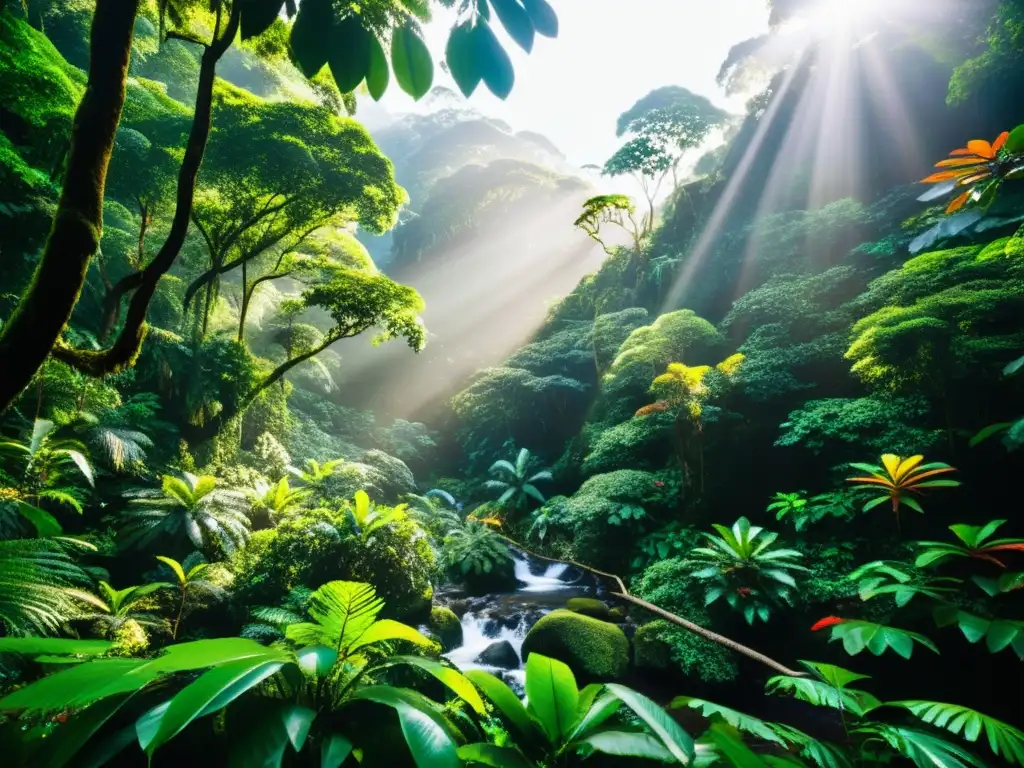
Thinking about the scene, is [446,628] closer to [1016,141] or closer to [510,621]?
[510,621]

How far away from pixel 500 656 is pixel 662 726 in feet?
19.8

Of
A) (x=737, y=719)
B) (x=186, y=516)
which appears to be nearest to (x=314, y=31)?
(x=737, y=719)

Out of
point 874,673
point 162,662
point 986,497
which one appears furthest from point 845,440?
point 162,662

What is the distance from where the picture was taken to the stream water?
6352 millimetres

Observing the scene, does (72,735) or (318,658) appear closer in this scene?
(72,735)

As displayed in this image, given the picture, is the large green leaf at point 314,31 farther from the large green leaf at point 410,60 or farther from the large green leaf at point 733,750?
the large green leaf at point 733,750

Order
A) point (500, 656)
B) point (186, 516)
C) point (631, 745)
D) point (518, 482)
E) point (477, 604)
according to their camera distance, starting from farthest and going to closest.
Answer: point (518, 482) → point (477, 604) → point (186, 516) → point (500, 656) → point (631, 745)

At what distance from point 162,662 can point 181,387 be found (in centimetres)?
1015

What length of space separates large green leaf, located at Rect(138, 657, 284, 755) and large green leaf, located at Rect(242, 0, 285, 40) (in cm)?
135

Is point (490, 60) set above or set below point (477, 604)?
above

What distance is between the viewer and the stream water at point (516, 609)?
635cm

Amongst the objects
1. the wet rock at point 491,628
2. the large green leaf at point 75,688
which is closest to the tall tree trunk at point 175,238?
the large green leaf at point 75,688

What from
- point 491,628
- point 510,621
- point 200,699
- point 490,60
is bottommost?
point 510,621

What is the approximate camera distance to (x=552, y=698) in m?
1.33
